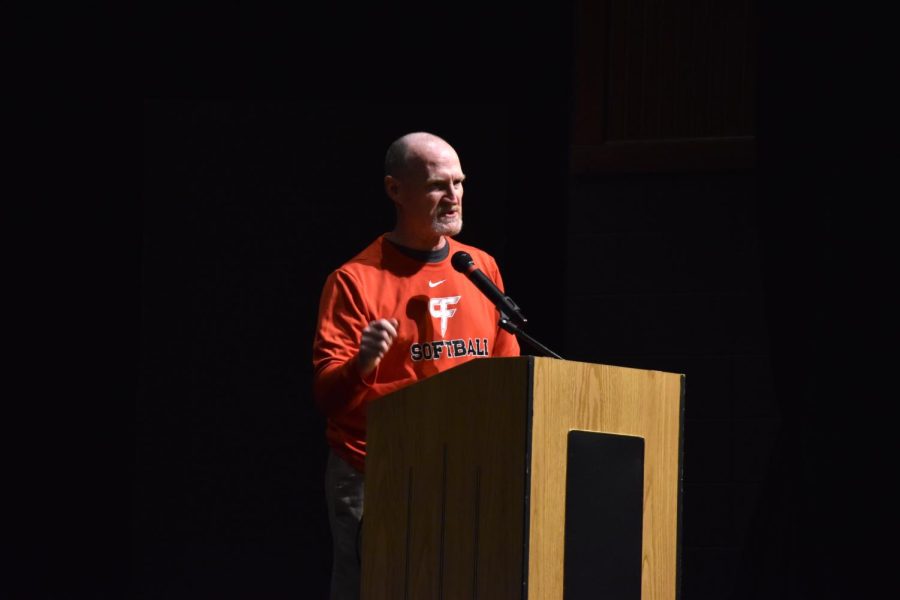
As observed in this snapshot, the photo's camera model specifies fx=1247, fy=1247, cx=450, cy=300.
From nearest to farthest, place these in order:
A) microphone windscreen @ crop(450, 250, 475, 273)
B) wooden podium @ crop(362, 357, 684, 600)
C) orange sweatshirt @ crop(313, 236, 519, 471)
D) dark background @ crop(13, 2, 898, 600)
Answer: wooden podium @ crop(362, 357, 684, 600) → microphone windscreen @ crop(450, 250, 475, 273) → orange sweatshirt @ crop(313, 236, 519, 471) → dark background @ crop(13, 2, 898, 600)

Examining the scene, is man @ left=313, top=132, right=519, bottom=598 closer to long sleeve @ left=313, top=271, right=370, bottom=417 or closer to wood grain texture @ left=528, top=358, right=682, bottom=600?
long sleeve @ left=313, top=271, right=370, bottom=417

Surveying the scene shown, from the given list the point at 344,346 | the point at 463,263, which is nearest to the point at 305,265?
the point at 344,346

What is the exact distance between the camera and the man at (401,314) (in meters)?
2.39

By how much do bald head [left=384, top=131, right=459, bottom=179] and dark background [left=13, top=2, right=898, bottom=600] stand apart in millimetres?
1212

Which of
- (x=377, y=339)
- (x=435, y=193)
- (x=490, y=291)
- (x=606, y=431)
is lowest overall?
(x=606, y=431)

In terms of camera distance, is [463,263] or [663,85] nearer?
[463,263]

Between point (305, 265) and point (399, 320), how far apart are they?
1547mm

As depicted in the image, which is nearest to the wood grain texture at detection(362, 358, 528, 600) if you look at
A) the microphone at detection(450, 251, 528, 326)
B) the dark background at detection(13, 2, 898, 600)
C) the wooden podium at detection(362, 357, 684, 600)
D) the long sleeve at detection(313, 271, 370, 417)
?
the wooden podium at detection(362, 357, 684, 600)

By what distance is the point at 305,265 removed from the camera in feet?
12.9

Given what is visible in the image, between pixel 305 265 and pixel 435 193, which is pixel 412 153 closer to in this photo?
pixel 435 193

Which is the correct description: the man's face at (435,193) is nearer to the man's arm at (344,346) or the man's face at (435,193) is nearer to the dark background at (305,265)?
the man's arm at (344,346)

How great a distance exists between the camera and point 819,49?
3.27m

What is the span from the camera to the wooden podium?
1.74 m

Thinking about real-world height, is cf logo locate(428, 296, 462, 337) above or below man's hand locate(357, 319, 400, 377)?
above
